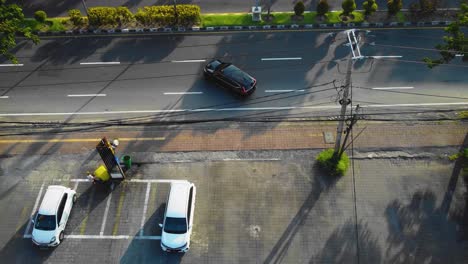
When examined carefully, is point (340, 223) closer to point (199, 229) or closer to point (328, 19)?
point (199, 229)

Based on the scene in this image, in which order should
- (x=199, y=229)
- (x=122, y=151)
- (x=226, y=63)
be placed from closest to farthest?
(x=199, y=229) → (x=122, y=151) → (x=226, y=63)

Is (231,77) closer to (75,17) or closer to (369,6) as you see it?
(369,6)

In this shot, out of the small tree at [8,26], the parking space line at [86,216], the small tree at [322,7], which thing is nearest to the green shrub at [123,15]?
the small tree at [8,26]

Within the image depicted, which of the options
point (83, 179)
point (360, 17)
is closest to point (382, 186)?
point (360, 17)

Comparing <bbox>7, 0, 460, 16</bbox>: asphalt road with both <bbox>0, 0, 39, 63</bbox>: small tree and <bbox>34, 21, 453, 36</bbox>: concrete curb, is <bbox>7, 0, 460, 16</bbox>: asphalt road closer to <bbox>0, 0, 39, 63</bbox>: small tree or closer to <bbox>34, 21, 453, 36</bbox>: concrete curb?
<bbox>34, 21, 453, 36</bbox>: concrete curb

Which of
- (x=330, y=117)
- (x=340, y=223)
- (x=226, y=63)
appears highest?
(x=226, y=63)

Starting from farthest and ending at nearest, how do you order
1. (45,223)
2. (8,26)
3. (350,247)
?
(8,26) < (350,247) < (45,223)

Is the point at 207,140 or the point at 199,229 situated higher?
the point at 207,140

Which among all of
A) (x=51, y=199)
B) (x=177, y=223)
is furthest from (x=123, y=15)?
(x=177, y=223)
